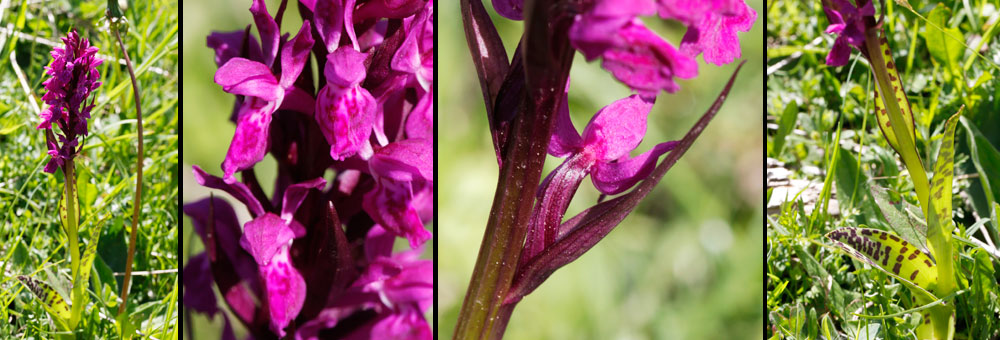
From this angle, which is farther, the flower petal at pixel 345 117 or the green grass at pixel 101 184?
the green grass at pixel 101 184

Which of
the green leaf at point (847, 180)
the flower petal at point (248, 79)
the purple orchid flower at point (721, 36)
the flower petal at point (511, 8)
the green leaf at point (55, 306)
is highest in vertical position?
the flower petal at point (511, 8)

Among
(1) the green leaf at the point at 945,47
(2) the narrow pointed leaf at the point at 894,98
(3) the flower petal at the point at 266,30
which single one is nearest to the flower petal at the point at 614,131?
(3) the flower petal at the point at 266,30

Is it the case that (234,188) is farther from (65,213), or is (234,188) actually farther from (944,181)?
(944,181)

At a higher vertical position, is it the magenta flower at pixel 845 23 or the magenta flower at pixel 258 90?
the magenta flower at pixel 845 23

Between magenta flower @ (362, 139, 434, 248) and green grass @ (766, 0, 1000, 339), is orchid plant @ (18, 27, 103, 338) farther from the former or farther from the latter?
green grass @ (766, 0, 1000, 339)

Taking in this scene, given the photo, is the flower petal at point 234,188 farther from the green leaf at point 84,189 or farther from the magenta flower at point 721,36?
the green leaf at point 84,189

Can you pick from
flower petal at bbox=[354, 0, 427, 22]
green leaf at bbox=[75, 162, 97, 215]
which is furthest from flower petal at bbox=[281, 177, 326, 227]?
green leaf at bbox=[75, 162, 97, 215]

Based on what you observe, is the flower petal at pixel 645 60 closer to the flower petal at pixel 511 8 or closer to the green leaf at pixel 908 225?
the flower petal at pixel 511 8

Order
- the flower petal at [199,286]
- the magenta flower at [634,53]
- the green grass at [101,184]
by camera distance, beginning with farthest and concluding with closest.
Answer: the green grass at [101,184], the flower petal at [199,286], the magenta flower at [634,53]

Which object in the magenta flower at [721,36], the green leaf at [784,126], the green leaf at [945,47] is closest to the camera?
the magenta flower at [721,36]

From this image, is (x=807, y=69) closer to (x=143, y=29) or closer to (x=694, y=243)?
(x=694, y=243)
